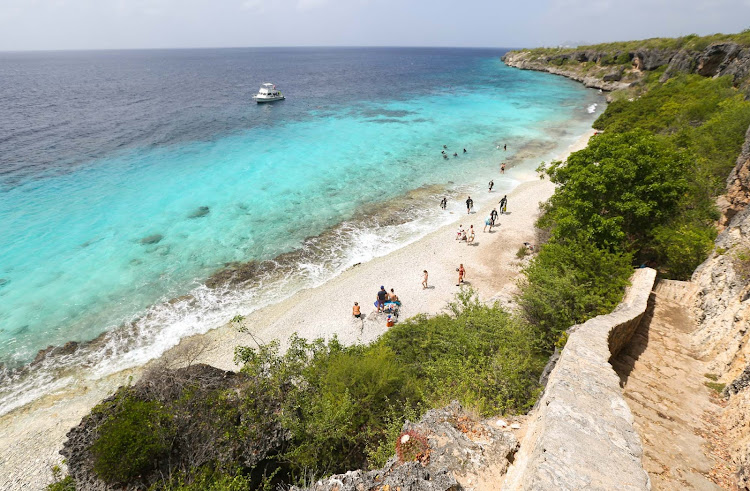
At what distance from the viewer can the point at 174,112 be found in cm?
6519

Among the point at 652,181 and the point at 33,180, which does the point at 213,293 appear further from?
the point at 33,180

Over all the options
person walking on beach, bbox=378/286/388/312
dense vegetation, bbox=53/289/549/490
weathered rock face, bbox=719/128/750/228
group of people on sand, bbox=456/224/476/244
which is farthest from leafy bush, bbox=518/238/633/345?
group of people on sand, bbox=456/224/476/244

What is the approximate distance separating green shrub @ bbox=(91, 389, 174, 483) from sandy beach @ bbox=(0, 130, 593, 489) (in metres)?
1.18

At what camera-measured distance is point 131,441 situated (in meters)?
9.51

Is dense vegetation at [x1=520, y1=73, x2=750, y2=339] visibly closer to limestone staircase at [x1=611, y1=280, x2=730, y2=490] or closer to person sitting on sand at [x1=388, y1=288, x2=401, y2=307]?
limestone staircase at [x1=611, y1=280, x2=730, y2=490]

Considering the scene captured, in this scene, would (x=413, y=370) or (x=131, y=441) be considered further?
(x=413, y=370)

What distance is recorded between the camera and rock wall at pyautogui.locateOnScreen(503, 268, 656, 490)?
19.0 ft

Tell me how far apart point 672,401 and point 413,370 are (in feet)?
24.5

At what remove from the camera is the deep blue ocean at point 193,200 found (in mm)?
20531

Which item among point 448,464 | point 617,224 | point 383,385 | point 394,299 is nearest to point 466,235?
point 394,299

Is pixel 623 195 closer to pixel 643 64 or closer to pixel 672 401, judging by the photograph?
pixel 672 401

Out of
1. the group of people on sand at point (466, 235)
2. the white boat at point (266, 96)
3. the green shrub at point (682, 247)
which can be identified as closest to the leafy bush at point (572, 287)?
the green shrub at point (682, 247)

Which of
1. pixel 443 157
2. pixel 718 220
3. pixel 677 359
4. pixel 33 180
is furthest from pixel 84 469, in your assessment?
pixel 443 157

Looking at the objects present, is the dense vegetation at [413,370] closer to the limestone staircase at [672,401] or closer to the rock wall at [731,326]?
the rock wall at [731,326]
